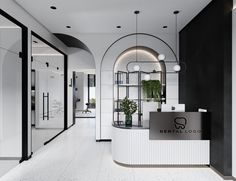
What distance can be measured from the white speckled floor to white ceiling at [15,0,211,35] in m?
A: 3.45

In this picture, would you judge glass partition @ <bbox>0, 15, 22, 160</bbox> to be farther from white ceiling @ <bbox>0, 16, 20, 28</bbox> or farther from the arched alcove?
the arched alcove

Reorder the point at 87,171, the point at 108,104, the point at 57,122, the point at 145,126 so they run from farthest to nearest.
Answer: the point at 57,122 → the point at 108,104 → the point at 145,126 → the point at 87,171

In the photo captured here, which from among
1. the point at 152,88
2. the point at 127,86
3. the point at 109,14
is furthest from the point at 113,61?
the point at 152,88

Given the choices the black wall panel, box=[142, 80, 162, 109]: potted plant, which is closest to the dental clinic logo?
the black wall panel

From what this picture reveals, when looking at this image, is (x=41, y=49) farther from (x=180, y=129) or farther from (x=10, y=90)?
(x=180, y=129)

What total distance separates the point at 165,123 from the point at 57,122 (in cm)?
451

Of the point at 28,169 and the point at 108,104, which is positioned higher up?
the point at 108,104

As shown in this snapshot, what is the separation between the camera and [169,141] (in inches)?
149

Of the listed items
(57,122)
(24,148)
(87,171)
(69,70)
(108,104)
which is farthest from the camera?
(69,70)

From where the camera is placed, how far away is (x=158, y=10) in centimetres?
423

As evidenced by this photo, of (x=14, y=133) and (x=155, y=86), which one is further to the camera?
(x=155, y=86)

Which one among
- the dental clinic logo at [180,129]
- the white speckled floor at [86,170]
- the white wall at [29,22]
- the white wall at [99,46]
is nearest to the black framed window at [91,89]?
the white wall at [29,22]

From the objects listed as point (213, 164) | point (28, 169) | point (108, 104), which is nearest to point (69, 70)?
point (108, 104)

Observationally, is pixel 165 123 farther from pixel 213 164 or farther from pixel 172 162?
pixel 213 164
